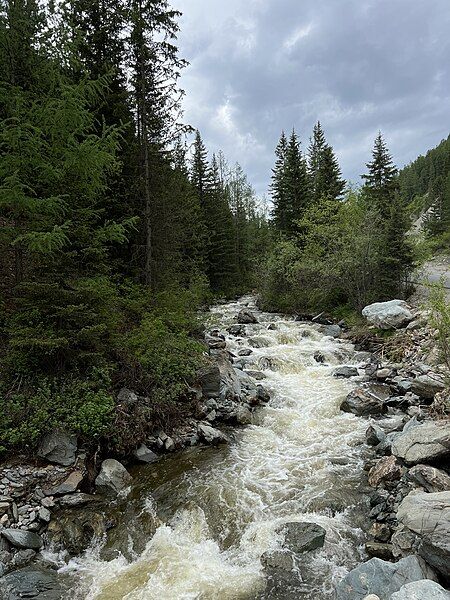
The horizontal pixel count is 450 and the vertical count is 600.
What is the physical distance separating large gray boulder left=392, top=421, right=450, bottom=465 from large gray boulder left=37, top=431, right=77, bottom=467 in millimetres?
6107

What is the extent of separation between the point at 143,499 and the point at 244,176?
5027 cm

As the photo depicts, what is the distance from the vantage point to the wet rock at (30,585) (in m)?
4.54

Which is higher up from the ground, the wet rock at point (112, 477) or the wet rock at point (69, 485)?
the wet rock at point (69, 485)

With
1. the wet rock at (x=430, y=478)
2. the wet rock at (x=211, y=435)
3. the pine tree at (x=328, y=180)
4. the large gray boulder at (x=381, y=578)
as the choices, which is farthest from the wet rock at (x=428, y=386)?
the pine tree at (x=328, y=180)

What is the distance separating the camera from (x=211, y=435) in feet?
28.0

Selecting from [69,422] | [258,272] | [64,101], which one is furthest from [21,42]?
[258,272]

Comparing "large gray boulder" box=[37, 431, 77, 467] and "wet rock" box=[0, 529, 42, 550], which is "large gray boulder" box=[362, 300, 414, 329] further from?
"wet rock" box=[0, 529, 42, 550]

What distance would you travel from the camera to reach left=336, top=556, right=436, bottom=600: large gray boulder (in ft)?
12.7

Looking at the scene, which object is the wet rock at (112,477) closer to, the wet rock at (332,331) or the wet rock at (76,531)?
the wet rock at (76,531)

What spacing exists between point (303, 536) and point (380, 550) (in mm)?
1064

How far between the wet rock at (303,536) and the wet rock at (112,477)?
10.2 ft

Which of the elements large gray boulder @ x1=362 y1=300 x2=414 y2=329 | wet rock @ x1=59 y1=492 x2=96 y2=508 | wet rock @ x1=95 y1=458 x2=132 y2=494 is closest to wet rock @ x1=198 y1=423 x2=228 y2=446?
wet rock @ x1=95 y1=458 x2=132 y2=494

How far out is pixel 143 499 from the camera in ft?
21.6

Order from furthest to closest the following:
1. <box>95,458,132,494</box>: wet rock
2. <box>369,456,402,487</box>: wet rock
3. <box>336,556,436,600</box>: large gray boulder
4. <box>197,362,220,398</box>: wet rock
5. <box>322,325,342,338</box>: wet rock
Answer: <box>322,325,342,338</box>: wet rock, <box>197,362,220,398</box>: wet rock, <box>95,458,132,494</box>: wet rock, <box>369,456,402,487</box>: wet rock, <box>336,556,436,600</box>: large gray boulder
